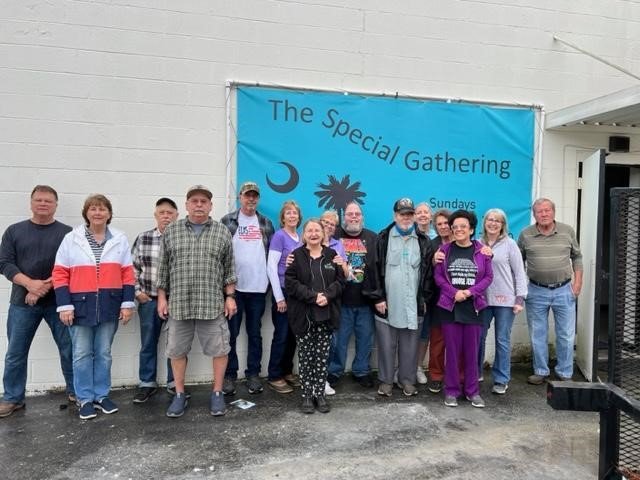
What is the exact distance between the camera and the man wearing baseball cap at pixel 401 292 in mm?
4145

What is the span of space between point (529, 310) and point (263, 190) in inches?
112

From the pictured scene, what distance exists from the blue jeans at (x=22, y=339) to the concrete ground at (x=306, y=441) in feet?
0.75

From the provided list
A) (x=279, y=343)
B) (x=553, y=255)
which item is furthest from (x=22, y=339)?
(x=553, y=255)

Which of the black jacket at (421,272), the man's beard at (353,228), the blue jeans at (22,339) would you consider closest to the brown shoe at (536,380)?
the black jacket at (421,272)

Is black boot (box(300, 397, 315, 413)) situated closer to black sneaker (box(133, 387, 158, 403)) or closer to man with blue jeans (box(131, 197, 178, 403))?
man with blue jeans (box(131, 197, 178, 403))

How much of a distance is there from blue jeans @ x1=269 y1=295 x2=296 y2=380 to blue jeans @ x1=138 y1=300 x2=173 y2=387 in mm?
1013

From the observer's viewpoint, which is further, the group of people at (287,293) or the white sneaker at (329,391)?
the white sneaker at (329,391)

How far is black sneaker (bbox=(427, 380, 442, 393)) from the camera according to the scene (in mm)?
4395

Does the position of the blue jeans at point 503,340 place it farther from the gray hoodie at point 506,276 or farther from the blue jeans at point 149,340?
the blue jeans at point 149,340

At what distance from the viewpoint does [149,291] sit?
13.6 ft

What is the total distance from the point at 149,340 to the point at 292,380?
135cm

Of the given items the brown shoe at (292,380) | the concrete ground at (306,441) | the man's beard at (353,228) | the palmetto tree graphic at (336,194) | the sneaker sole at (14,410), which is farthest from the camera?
the palmetto tree graphic at (336,194)

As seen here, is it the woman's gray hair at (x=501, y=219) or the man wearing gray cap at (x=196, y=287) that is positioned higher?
the woman's gray hair at (x=501, y=219)

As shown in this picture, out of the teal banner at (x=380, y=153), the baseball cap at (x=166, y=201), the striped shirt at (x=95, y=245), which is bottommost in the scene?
the striped shirt at (x=95, y=245)
